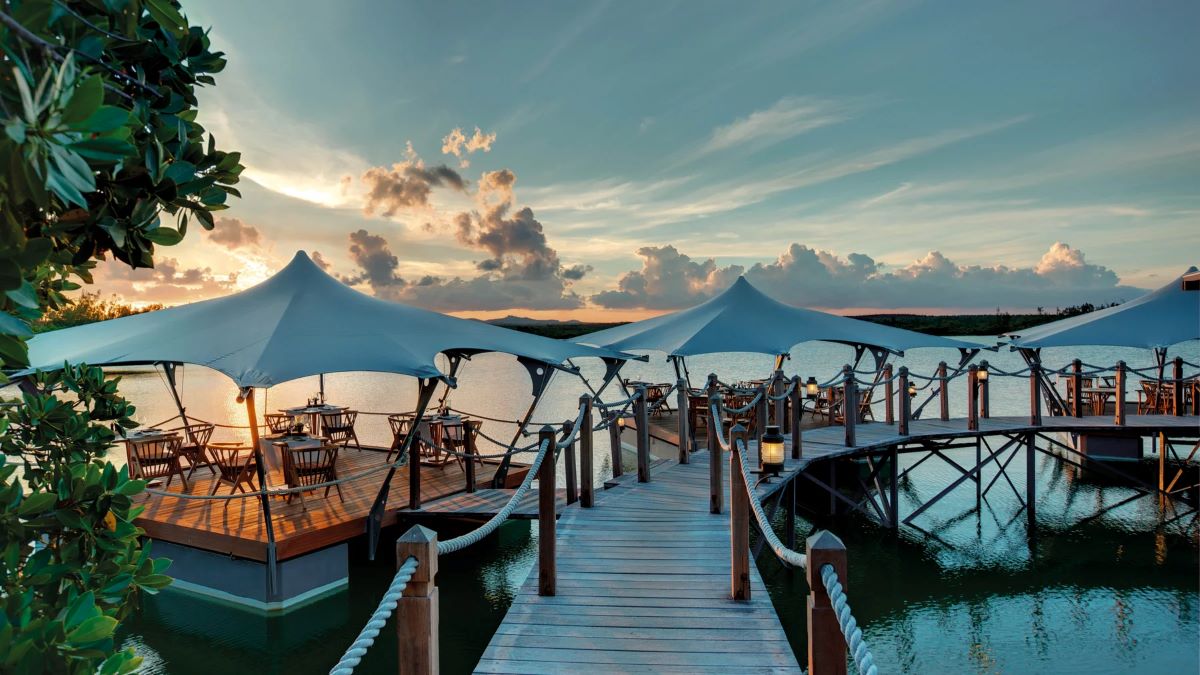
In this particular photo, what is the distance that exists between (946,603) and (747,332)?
695 centimetres

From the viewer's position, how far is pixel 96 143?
123 cm

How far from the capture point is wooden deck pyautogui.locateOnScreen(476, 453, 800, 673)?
4480 mm

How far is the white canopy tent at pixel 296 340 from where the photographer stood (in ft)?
28.0

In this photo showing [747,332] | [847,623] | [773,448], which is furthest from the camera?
[747,332]

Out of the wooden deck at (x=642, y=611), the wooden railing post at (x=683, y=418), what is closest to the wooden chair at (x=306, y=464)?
the wooden deck at (x=642, y=611)

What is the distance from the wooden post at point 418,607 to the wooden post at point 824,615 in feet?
5.63

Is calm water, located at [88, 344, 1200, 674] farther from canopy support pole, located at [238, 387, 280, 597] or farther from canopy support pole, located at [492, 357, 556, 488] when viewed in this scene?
canopy support pole, located at [492, 357, 556, 488]

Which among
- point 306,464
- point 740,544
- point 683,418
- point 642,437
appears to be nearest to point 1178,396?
point 683,418

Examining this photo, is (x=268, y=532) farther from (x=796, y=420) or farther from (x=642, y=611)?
(x=796, y=420)

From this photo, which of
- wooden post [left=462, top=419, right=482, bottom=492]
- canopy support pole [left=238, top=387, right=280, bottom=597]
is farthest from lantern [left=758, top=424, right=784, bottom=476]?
canopy support pole [left=238, top=387, right=280, bottom=597]

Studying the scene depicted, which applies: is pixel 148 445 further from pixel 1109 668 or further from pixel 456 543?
pixel 1109 668

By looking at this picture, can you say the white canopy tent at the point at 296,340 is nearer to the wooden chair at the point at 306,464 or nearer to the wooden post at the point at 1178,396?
the wooden chair at the point at 306,464

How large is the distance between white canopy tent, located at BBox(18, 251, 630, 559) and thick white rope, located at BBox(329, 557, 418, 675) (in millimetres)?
6006

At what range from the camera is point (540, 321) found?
66500mm
